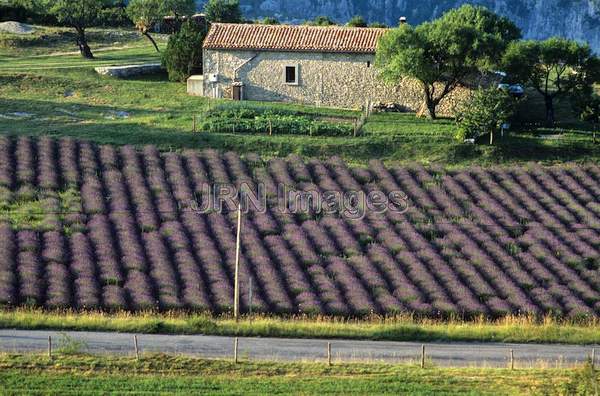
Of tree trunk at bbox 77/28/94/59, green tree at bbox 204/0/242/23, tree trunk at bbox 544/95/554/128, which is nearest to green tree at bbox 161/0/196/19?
green tree at bbox 204/0/242/23

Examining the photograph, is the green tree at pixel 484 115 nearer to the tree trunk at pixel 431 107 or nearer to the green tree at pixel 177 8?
the tree trunk at pixel 431 107

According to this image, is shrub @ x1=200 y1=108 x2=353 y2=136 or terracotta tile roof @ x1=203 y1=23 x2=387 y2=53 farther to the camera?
terracotta tile roof @ x1=203 y1=23 x2=387 y2=53

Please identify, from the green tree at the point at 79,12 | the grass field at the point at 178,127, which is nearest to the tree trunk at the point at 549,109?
the grass field at the point at 178,127

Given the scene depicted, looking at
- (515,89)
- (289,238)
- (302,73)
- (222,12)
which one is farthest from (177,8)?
(289,238)

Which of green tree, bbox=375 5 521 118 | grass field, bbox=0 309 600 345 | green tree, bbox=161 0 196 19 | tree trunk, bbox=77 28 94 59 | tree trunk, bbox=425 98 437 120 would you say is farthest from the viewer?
green tree, bbox=161 0 196 19

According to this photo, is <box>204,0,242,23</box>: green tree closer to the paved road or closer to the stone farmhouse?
the stone farmhouse

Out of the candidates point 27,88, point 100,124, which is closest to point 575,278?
point 100,124
